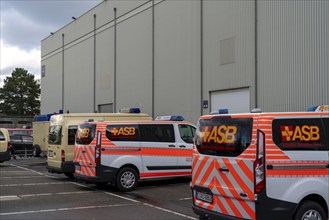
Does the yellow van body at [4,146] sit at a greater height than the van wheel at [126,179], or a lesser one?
greater

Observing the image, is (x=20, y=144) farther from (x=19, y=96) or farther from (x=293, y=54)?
(x=19, y=96)

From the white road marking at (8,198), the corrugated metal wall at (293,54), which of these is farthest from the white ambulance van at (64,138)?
the corrugated metal wall at (293,54)

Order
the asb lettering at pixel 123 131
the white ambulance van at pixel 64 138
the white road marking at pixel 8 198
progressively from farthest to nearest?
1. the white ambulance van at pixel 64 138
2. the asb lettering at pixel 123 131
3. the white road marking at pixel 8 198

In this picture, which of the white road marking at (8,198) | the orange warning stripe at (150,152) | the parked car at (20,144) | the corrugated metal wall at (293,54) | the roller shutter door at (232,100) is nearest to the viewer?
the white road marking at (8,198)

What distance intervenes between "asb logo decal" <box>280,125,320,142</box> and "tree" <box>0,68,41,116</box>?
3523 inches

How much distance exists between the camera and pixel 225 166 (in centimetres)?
632

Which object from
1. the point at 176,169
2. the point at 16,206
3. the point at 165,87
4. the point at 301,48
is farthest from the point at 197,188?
the point at 165,87

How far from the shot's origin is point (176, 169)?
1283cm

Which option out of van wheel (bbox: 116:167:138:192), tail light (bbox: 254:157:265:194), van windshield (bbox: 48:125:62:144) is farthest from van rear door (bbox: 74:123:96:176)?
tail light (bbox: 254:157:265:194)

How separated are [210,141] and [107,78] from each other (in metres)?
24.9

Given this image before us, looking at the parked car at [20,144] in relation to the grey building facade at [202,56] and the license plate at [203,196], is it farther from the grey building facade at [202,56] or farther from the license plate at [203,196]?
the license plate at [203,196]

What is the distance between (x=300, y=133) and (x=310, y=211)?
112 centimetres

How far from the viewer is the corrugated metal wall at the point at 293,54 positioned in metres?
15.4

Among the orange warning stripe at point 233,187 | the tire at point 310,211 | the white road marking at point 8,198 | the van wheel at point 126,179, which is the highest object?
the orange warning stripe at point 233,187
